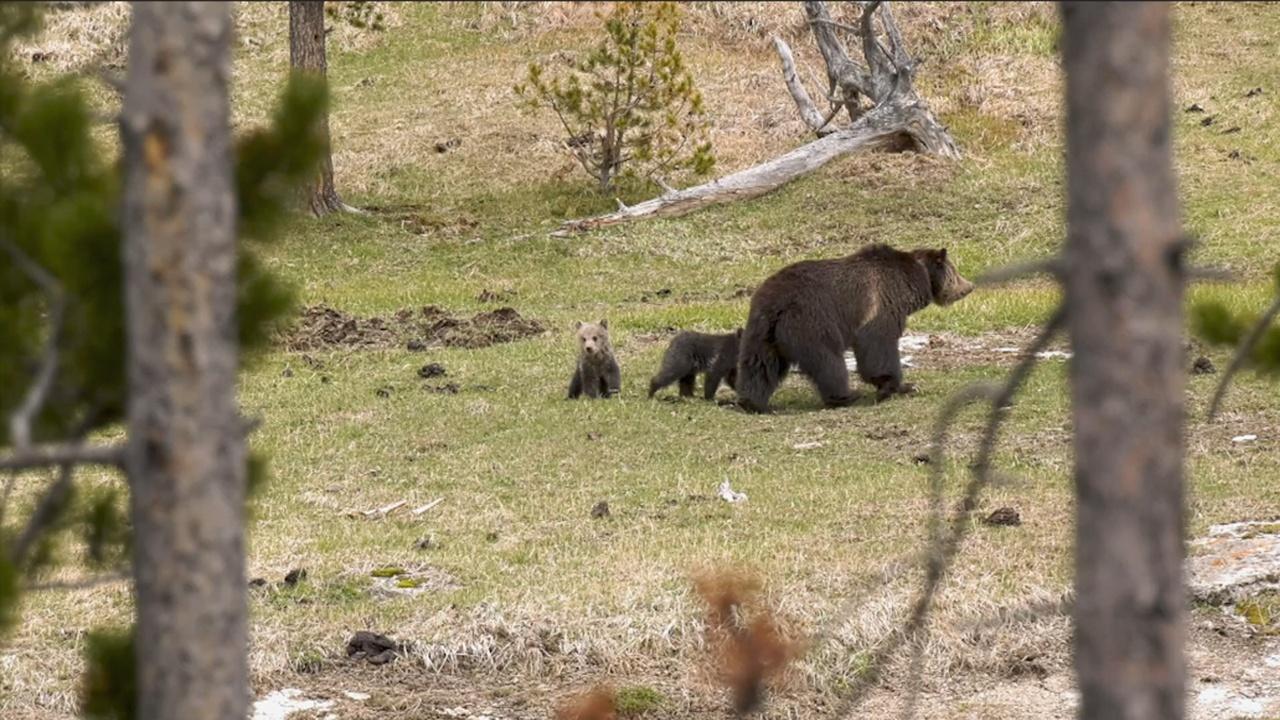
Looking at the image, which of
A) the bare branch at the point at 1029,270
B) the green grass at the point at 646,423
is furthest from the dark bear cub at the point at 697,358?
the bare branch at the point at 1029,270

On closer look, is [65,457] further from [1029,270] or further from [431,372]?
[431,372]

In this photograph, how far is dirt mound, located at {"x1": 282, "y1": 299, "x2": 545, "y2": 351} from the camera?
52.9 feet

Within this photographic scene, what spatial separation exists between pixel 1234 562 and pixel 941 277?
607cm

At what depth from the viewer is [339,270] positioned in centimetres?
2138

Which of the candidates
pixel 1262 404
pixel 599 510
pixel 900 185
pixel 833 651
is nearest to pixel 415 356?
pixel 599 510

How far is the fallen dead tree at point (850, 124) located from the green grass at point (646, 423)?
0.36m

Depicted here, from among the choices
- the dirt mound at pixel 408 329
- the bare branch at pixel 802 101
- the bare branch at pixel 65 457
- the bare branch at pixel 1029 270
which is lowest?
the dirt mound at pixel 408 329

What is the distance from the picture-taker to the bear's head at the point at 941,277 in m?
14.5

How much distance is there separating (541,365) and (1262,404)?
6.05 meters

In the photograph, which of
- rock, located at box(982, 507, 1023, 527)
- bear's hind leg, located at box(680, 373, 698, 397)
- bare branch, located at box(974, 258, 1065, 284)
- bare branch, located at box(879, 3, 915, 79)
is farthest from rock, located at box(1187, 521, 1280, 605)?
bare branch, located at box(879, 3, 915, 79)

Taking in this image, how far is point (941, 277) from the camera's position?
47.7ft

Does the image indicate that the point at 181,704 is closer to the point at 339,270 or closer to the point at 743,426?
the point at 743,426

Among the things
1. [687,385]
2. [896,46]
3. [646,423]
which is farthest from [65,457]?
[896,46]

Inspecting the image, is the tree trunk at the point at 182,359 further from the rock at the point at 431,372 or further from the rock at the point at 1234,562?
the rock at the point at 431,372
